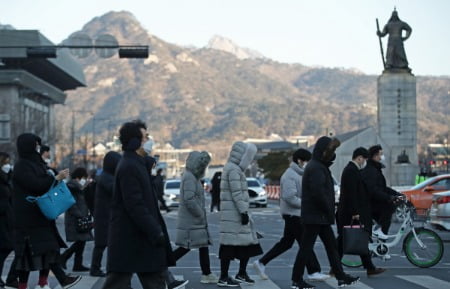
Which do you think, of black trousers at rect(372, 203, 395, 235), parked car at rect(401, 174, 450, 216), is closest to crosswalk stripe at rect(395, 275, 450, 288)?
black trousers at rect(372, 203, 395, 235)

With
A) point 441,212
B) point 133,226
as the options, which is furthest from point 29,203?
point 441,212

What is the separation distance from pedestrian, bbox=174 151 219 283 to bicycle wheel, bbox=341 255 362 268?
2.86 metres

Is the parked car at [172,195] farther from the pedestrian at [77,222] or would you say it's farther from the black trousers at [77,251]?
the black trousers at [77,251]

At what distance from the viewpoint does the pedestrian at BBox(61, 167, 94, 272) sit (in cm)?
1550

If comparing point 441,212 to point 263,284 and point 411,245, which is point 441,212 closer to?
point 411,245

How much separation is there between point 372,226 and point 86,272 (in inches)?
175

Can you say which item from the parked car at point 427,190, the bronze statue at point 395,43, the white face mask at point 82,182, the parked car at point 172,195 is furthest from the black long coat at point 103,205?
the bronze statue at point 395,43

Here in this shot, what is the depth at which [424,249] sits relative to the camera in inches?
613

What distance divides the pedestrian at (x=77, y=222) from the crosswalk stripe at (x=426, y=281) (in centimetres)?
483

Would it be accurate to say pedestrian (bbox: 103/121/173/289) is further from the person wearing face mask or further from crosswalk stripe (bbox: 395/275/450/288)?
the person wearing face mask

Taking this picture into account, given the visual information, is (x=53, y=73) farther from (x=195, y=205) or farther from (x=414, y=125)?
(x=195, y=205)

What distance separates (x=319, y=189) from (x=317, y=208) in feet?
0.87

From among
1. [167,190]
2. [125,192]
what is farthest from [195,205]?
[167,190]

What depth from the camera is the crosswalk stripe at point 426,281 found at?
13.1 metres
